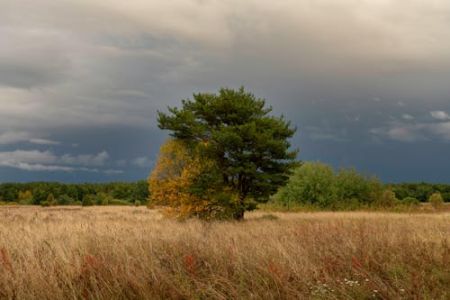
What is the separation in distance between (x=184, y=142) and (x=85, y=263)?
23196mm

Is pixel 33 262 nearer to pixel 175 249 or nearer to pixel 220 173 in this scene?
pixel 175 249

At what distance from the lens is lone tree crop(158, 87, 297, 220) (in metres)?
28.6

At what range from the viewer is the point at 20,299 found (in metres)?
6.11

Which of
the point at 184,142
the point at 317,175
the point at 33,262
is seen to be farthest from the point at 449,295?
the point at 317,175

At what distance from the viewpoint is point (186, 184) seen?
29.2 m

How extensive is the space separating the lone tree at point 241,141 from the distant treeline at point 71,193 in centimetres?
6594

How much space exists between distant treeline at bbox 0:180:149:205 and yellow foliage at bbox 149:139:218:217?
64.1 meters

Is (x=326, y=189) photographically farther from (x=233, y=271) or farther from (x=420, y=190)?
(x=233, y=271)

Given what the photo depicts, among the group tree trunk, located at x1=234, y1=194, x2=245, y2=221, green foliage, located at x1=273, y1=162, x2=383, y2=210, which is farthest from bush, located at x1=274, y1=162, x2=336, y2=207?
tree trunk, located at x1=234, y1=194, x2=245, y2=221

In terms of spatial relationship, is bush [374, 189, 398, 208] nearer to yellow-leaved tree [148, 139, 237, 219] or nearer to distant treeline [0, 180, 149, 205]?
yellow-leaved tree [148, 139, 237, 219]

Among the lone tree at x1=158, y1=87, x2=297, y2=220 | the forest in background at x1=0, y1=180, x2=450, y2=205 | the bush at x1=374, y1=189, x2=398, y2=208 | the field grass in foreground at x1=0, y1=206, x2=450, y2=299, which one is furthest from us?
the forest in background at x1=0, y1=180, x2=450, y2=205

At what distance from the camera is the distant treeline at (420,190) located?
A: 97.1 meters

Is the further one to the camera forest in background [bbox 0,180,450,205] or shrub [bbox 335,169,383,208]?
forest in background [bbox 0,180,450,205]

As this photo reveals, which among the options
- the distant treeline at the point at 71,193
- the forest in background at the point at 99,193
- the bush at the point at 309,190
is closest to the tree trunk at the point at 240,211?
the bush at the point at 309,190
